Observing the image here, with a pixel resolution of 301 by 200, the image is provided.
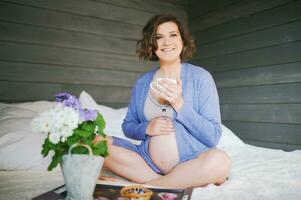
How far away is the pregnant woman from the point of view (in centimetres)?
116

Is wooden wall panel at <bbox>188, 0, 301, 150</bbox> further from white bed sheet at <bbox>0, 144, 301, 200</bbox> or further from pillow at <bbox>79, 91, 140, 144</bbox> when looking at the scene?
pillow at <bbox>79, 91, 140, 144</bbox>

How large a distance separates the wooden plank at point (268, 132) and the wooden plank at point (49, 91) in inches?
40.0

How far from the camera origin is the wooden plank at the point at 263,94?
6.98 feet

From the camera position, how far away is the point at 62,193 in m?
0.96

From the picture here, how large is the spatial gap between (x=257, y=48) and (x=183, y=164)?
5.15ft

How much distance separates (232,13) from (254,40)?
0.38 meters

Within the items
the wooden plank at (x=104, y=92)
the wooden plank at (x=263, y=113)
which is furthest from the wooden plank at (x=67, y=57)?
the wooden plank at (x=263, y=113)

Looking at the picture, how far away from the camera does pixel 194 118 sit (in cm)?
121

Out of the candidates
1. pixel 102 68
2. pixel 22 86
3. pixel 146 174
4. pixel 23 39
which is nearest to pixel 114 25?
pixel 102 68

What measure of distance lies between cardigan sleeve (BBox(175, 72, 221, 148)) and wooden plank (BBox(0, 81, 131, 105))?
1271 mm

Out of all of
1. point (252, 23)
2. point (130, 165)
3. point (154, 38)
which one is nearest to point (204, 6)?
point (252, 23)

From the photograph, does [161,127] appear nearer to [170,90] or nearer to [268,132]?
[170,90]

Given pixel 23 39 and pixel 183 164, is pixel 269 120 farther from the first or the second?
pixel 23 39

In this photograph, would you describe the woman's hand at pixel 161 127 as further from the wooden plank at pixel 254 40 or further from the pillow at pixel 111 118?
the wooden plank at pixel 254 40
